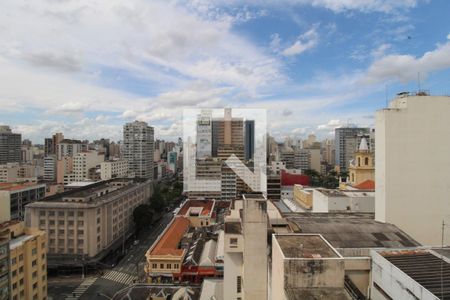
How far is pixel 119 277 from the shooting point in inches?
651

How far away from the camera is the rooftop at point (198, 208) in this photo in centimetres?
2452

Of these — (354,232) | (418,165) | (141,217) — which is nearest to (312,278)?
(354,232)

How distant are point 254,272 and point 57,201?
14.3 metres

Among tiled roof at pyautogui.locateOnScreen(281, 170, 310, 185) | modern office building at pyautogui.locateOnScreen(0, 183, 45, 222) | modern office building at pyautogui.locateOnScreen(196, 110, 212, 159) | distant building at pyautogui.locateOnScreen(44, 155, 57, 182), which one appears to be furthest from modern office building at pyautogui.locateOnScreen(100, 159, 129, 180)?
tiled roof at pyautogui.locateOnScreen(281, 170, 310, 185)

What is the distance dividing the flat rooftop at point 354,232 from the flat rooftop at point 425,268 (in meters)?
1.58

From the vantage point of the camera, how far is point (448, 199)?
984cm

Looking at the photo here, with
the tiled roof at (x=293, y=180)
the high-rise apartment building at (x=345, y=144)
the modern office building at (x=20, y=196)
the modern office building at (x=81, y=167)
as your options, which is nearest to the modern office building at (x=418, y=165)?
the modern office building at (x=20, y=196)

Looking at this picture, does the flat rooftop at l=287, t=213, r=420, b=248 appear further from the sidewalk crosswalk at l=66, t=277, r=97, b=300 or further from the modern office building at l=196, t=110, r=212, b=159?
the modern office building at l=196, t=110, r=212, b=159

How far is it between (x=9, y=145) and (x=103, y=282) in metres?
43.7

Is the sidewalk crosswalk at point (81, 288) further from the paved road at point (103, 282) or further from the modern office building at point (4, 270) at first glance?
the modern office building at point (4, 270)

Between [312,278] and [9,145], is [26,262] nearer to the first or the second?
[312,278]

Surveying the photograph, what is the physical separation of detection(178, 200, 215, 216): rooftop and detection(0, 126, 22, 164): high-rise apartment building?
121 feet

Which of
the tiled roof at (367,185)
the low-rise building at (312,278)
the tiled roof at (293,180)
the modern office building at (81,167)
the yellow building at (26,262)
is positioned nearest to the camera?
the low-rise building at (312,278)

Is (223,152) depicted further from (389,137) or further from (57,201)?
(389,137)
